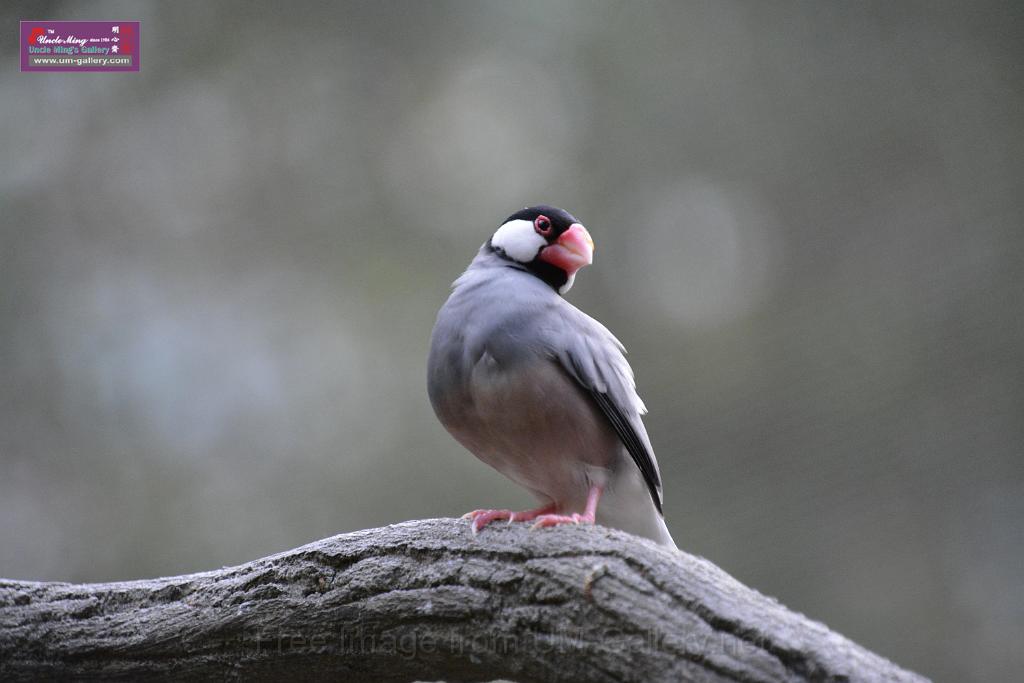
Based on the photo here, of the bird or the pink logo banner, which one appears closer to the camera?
the bird

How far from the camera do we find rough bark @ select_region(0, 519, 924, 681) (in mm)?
1512

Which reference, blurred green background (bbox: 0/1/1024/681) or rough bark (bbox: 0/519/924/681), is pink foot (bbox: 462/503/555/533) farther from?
blurred green background (bbox: 0/1/1024/681)

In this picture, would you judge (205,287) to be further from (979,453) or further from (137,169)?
(979,453)

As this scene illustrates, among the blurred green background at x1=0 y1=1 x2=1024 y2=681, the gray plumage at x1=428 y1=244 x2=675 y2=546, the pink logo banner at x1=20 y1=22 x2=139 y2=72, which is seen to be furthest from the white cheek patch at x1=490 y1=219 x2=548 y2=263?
the pink logo banner at x1=20 y1=22 x2=139 y2=72

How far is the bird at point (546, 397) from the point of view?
82.6 inches

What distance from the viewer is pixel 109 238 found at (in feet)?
15.5

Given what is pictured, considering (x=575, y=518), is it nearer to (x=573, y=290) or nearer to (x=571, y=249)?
(x=571, y=249)

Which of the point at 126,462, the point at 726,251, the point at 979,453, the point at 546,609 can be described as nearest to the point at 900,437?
the point at 979,453

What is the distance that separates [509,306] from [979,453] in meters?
3.73

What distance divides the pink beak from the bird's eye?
4 cm

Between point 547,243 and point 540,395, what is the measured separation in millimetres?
544

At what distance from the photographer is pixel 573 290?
484 cm

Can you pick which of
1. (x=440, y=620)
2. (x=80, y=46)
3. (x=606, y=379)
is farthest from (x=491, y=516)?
(x=80, y=46)

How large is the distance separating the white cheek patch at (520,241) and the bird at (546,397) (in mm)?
37
